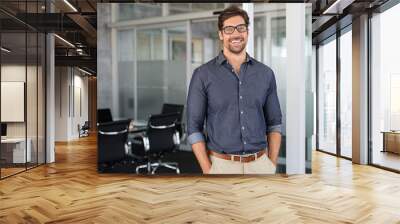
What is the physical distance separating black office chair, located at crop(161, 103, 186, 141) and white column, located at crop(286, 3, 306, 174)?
A: 1.49m

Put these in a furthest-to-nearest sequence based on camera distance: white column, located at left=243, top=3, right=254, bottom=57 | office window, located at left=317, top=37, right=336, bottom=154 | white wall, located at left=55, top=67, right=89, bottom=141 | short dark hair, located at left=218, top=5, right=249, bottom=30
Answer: white wall, located at left=55, top=67, right=89, bottom=141 → office window, located at left=317, top=37, right=336, bottom=154 → white column, located at left=243, top=3, right=254, bottom=57 → short dark hair, located at left=218, top=5, right=249, bottom=30

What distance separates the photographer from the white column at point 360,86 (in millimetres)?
7719

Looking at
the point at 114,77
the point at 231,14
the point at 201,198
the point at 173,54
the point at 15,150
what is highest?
the point at 231,14

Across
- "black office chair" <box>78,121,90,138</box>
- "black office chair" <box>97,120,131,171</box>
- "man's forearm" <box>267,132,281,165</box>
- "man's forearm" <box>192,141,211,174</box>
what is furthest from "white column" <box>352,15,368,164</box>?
"black office chair" <box>78,121,90,138</box>

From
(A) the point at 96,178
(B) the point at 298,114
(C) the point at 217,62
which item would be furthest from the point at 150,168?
(B) the point at 298,114

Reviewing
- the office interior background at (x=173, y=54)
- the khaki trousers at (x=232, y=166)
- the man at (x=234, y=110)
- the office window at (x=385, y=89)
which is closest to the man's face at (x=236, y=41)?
the man at (x=234, y=110)

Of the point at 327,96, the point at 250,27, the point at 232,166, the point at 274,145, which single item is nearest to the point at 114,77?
the point at 250,27

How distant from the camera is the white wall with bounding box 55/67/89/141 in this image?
47.5 feet

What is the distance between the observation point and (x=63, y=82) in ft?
47.9

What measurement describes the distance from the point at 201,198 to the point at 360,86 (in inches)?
181

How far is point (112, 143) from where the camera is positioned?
5.94m

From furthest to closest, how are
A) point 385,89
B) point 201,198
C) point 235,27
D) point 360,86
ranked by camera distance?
point 360,86 < point 385,89 < point 235,27 < point 201,198

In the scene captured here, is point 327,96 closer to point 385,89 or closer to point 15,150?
point 385,89

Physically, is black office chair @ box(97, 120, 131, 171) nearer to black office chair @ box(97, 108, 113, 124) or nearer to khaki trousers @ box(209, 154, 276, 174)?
black office chair @ box(97, 108, 113, 124)
